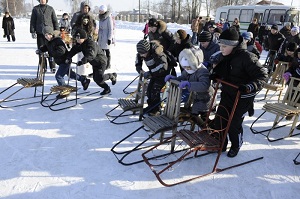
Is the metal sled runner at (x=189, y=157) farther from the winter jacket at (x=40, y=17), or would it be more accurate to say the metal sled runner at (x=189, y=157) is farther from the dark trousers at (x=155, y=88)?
the winter jacket at (x=40, y=17)

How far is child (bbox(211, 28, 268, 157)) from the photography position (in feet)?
8.76

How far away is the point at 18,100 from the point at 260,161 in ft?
13.9

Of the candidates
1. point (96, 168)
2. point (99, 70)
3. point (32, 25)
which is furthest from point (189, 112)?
point (32, 25)

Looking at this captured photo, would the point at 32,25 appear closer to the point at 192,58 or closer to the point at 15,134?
the point at 15,134

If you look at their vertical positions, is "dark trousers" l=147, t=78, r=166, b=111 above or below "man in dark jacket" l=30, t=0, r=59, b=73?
below

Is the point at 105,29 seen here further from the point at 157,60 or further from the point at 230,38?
the point at 230,38

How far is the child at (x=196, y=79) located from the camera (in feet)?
10.1

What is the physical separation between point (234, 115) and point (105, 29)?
4.55 meters

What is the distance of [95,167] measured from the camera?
9.60 feet

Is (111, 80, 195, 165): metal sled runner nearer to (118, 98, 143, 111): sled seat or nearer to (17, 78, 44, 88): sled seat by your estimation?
(118, 98, 143, 111): sled seat

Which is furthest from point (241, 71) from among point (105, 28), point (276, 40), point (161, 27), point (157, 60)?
point (276, 40)

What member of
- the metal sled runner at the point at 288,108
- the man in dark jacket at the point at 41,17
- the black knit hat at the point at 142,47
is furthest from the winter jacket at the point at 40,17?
the metal sled runner at the point at 288,108

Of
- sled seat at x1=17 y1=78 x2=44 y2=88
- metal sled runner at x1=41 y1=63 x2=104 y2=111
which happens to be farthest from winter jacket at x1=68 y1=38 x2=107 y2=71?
sled seat at x1=17 y1=78 x2=44 y2=88

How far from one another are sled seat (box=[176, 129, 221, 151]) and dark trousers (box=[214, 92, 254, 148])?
35cm
